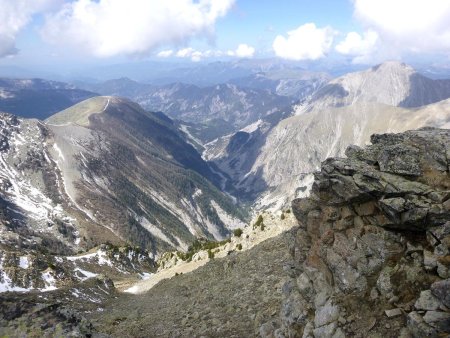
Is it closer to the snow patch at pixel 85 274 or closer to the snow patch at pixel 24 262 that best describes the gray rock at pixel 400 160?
the snow patch at pixel 24 262

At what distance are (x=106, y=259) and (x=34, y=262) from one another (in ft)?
144

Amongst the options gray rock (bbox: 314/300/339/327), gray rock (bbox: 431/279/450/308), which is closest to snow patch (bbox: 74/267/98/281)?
gray rock (bbox: 314/300/339/327)

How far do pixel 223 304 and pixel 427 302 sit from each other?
20487 mm

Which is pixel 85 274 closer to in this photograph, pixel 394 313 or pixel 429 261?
pixel 394 313

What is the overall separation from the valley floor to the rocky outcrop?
4.94 metres

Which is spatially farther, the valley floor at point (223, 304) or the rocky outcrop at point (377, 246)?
the valley floor at point (223, 304)

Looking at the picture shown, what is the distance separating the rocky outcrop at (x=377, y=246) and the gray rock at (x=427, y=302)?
0.12 feet

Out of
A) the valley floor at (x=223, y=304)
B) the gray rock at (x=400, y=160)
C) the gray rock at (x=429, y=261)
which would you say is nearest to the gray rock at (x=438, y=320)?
the gray rock at (x=429, y=261)

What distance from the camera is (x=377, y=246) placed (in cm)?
1873

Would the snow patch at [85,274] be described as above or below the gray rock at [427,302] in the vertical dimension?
below

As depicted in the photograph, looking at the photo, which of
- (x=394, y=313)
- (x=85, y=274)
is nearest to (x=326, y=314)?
(x=394, y=313)

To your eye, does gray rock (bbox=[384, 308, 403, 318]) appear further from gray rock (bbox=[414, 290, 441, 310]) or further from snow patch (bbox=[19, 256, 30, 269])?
snow patch (bbox=[19, 256, 30, 269])

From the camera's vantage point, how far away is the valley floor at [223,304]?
2841 centimetres

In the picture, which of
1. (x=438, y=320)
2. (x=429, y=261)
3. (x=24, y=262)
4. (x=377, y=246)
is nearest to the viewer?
(x=438, y=320)
